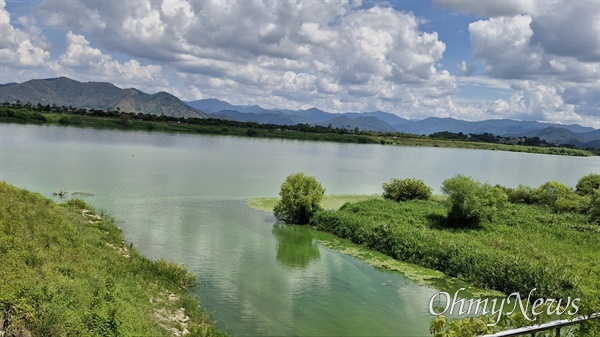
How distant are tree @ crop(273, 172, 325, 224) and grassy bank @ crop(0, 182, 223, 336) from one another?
1452cm

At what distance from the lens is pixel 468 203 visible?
3100 centimetres

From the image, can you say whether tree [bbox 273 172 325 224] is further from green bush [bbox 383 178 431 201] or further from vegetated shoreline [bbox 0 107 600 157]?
vegetated shoreline [bbox 0 107 600 157]

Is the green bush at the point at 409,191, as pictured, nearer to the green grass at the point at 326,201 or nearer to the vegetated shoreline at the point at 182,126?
the green grass at the point at 326,201

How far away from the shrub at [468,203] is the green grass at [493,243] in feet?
3.42

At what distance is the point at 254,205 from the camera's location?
4016 cm

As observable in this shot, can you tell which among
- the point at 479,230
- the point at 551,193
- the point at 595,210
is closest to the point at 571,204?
Answer: the point at 551,193

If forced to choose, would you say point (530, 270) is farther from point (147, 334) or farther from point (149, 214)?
point (149, 214)

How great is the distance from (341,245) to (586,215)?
23.6 metres

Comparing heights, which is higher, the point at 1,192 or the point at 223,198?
the point at 1,192

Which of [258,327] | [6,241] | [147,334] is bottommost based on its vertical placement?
[258,327]

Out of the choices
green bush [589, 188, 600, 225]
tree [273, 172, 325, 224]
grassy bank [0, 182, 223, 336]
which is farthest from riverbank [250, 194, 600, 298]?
grassy bank [0, 182, 223, 336]

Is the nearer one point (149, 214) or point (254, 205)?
point (149, 214)

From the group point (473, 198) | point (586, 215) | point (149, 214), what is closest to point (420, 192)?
point (473, 198)

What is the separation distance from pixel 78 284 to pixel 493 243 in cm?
2445
